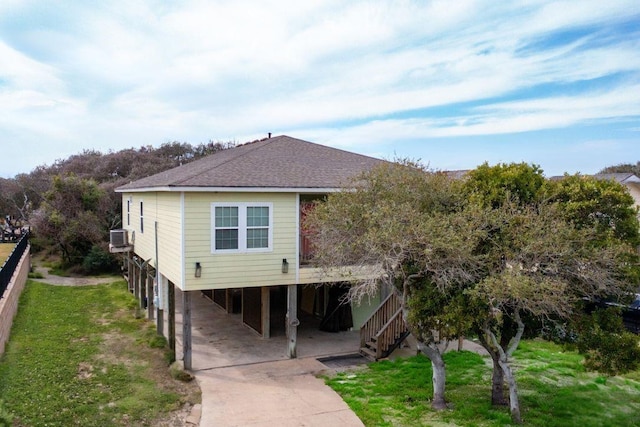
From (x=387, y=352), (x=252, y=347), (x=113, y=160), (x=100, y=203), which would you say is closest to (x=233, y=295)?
(x=252, y=347)

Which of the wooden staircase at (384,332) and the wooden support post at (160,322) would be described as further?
the wooden support post at (160,322)

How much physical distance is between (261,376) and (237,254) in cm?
300

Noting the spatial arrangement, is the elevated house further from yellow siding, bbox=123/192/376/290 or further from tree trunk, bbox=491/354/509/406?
tree trunk, bbox=491/354/509/406

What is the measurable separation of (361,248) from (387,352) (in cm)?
508

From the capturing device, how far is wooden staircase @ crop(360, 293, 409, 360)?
12.4 metres

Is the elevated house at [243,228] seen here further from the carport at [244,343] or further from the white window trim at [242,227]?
the carport at [244,343]

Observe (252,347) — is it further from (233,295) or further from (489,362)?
(489,362)

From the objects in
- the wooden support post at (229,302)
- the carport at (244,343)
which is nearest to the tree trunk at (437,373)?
the carport at (244,343)

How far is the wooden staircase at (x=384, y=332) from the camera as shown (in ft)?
40.7

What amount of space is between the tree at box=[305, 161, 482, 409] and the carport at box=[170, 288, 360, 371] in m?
4.25

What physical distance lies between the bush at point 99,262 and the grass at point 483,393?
19.8m

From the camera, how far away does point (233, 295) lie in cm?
1730

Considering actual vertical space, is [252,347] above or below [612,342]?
below

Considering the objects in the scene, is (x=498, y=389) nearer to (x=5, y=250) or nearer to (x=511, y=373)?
(x=511, y=373)
